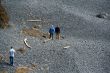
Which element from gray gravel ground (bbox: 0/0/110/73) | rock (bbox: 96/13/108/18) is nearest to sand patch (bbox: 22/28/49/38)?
gray gravel ground (bbox: 0/0/110/73)

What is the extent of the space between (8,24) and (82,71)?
11.6 meters

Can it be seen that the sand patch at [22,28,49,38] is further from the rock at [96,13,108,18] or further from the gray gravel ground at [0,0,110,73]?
the rock at [96,13,108,18]

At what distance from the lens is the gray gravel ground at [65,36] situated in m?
33.0

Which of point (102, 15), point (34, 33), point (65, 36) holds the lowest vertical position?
point (65, 36)

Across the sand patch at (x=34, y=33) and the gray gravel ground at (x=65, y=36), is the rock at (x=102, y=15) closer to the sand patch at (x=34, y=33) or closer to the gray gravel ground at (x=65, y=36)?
the gray gravel ground at (x=65, y=36)

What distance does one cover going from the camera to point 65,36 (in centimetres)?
3984

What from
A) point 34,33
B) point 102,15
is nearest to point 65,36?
point 34,33

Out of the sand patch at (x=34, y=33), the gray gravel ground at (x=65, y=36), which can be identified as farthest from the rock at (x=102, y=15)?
the sand patch at (x=34, y=33)

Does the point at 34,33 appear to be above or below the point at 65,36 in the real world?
above

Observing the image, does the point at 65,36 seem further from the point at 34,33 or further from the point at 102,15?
the point at 102,15

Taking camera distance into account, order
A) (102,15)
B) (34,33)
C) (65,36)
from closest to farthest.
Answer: (34,33), (65,36), (102,15)

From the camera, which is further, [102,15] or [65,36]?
[102,15]

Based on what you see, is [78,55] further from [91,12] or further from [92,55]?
[91,12]

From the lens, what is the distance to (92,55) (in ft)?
115
